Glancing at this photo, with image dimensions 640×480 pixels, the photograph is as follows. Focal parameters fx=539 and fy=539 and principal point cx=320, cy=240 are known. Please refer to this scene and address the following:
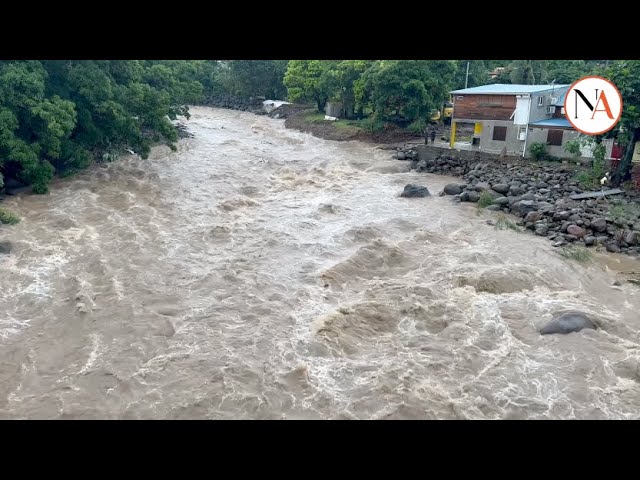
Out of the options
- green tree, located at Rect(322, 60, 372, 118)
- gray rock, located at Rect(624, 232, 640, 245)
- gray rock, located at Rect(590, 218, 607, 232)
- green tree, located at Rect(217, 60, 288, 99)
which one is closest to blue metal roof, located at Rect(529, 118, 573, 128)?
gray rock, located at Rect(590, 218, 607, 232)

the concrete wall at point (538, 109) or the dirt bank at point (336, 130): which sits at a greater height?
the concrete wall at point (538, 109)

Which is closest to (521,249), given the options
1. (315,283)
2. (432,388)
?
(315,283)

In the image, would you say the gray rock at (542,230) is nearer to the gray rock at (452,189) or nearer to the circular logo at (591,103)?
the gray rock at (452,189)

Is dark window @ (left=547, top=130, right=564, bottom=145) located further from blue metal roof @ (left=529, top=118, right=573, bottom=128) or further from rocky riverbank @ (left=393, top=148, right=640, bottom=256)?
rocky riverbank @ (left=393, top=148, right=640, bottom=256)

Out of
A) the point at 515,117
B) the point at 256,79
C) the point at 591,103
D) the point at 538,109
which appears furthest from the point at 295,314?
the point at 256,79

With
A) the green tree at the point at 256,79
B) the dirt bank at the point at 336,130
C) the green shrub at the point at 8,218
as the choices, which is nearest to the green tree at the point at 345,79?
the dirt bank at the point at 336,130

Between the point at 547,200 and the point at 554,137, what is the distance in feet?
16.2

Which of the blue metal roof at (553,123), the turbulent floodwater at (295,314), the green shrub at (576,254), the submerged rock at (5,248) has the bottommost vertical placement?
the turbulent floodwater at (295,314)

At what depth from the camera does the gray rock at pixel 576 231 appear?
1338cm

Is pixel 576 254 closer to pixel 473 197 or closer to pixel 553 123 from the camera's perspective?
pixel 473 197

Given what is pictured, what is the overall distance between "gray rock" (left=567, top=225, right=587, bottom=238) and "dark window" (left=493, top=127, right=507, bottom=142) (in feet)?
27.2

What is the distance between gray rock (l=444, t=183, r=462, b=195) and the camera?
17641mm

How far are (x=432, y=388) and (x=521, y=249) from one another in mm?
6349

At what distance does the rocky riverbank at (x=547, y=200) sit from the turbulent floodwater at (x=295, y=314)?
88cm
